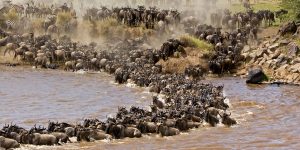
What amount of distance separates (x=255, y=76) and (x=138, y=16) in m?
14.0

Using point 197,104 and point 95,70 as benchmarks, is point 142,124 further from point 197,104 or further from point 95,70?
point 95,70

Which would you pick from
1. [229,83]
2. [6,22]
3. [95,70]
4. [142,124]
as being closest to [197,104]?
[142,124]

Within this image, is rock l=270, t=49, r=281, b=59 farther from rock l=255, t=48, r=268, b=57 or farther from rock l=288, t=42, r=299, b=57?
rock l=255, t=48, r=268, b=57

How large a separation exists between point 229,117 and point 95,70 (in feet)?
Result: 57.3

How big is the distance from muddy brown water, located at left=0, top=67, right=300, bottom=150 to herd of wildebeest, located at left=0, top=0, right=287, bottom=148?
0.55m

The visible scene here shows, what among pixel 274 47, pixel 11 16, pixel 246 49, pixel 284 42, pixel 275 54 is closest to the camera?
pixel 275 54

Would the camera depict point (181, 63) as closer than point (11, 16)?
Yes

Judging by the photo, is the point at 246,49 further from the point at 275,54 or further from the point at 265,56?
the point at 275,54

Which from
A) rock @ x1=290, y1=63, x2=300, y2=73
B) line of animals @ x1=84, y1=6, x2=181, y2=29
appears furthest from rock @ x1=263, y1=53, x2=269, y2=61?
line of animals @ x1=84, y1=6, x2=181, y2=29

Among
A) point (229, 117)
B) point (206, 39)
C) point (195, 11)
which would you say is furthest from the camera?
point (195, 11)

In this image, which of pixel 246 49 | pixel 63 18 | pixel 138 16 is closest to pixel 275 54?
pixel 246 49

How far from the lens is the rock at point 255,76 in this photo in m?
36.5

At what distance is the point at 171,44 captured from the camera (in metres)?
40.6

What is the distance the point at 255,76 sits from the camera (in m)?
36.5
